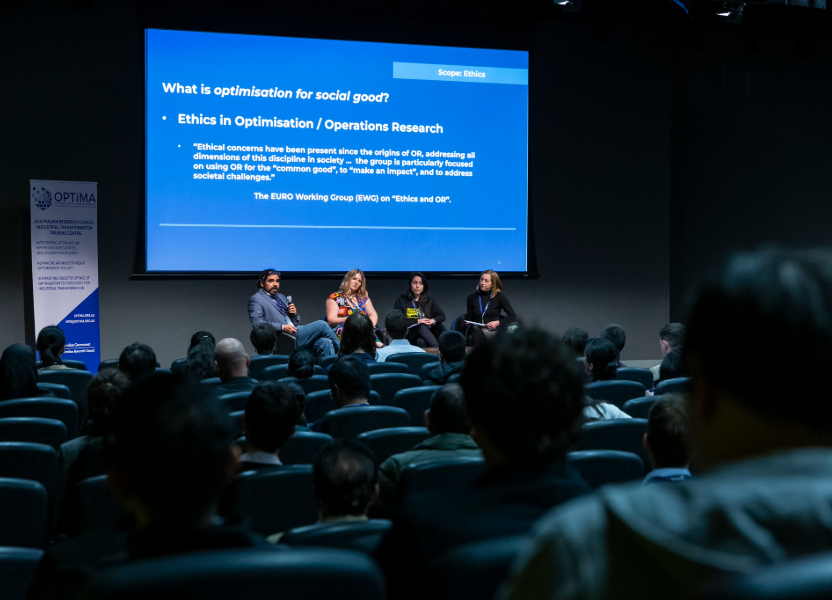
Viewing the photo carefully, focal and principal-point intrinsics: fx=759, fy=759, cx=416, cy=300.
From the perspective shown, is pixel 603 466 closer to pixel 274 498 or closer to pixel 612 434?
pixel 612 434

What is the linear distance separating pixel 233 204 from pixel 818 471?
8.10m

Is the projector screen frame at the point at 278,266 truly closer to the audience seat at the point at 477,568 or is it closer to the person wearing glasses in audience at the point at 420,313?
the person wearing glasses in audience at the point at 420,313

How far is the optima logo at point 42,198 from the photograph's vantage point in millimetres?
7629

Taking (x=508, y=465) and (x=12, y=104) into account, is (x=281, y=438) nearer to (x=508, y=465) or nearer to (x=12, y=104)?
(x=508, y=465)

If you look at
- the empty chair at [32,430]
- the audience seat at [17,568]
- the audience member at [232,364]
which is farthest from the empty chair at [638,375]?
the audience seat at [17,568]

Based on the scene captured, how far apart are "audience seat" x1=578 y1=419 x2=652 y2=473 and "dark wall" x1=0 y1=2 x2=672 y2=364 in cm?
591

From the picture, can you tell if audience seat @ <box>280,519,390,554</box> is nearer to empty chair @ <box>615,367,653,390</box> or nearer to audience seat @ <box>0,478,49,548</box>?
audience seat @ <box>0,478,49,548</box>

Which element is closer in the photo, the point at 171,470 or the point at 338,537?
the point at 171,470

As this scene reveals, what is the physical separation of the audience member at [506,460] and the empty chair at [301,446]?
5.49ft

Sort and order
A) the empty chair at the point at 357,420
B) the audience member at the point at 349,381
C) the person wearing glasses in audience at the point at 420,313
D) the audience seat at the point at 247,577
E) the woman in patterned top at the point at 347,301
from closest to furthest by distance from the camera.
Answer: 1. the audience seat at the point at 247,577
2. the empty chair at the point at 357,420
3. the audience member at the point at 349,381
4. the woman in patterned top at the point at 347,301
5. the person wearing glasses in audience at the point at 420,313

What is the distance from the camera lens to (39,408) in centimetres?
374

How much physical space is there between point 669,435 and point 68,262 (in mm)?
6977

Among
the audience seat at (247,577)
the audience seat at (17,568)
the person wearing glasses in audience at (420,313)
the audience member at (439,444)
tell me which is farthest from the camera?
the person wearing glasses in audience at (420,313)

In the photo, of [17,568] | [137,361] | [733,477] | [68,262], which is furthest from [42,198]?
[733,477]
